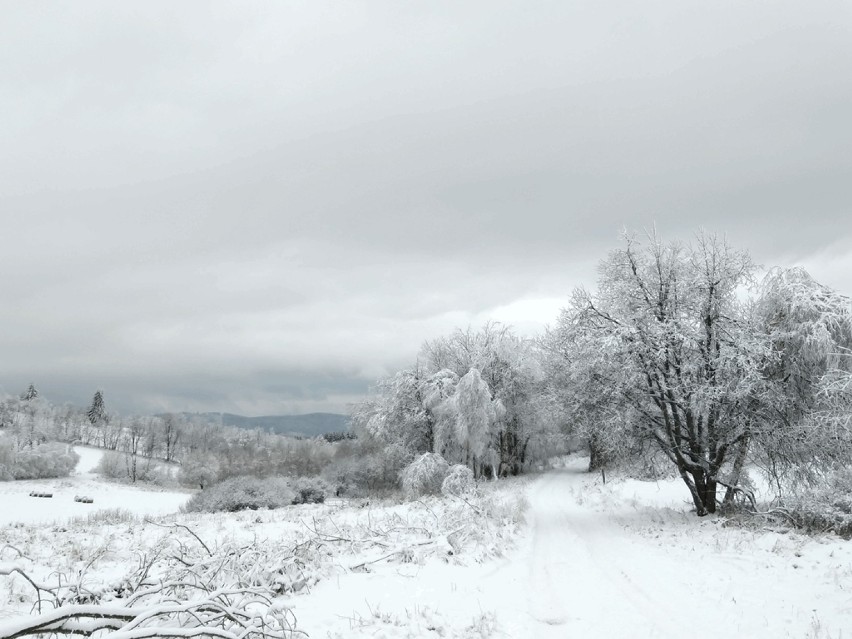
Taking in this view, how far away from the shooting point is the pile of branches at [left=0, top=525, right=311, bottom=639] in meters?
3.19

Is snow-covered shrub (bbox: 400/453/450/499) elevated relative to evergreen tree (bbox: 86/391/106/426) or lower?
elevated

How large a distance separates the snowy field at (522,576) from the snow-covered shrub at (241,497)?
35.0 feet

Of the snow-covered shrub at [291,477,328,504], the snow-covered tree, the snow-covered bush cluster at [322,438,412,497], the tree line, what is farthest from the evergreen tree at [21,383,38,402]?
the tree line

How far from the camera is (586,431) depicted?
18094mm

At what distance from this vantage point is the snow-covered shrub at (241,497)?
26.6 metres

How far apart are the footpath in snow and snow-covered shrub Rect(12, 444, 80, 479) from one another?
82799 mm

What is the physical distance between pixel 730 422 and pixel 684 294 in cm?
438

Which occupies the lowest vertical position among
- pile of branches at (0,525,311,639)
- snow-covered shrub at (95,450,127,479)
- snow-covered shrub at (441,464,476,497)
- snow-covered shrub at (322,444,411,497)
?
snow-covered shrub at (95,450,127,479)

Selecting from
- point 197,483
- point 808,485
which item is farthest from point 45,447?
point 808,485

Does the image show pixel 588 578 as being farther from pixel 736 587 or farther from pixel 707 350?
pixel 707 350

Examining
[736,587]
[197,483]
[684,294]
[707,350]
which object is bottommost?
[197,483]

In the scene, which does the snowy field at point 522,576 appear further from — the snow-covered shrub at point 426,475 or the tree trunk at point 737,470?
the snow-covered shrub at point 426,475

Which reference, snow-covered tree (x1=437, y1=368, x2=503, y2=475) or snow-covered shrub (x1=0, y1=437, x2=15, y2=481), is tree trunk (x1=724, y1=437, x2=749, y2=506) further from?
snow-covered shrub (x1=0, y1=437, x2=15, y2=481)

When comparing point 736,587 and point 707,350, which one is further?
point 707,350
